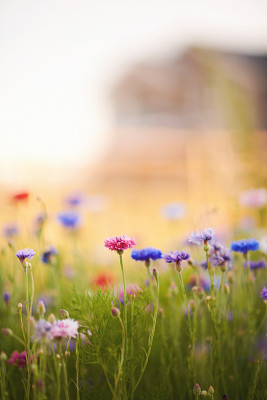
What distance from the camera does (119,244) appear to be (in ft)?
3.00

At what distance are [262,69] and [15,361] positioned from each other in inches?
498

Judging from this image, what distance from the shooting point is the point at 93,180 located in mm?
8812

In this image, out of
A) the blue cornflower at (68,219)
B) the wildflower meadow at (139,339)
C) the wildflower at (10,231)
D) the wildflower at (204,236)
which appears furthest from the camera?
the wildflower at (10,231)

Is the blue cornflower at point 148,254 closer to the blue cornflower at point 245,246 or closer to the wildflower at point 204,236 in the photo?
the wildflower at point 204,236

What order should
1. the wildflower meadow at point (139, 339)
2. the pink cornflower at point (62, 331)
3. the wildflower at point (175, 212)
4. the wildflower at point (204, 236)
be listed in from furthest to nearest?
the wildflower at point (175, 212)
the wildflower at point (204, 236)
the wildflower meadow at point (139, 339)
the pink cornflower at point (62, 331)

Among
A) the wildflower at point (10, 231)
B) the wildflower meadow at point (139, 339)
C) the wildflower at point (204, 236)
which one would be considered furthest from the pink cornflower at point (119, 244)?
the wildflower at point (10, 231)

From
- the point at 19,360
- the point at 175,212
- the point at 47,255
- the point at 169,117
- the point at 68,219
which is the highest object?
the point at 169,117

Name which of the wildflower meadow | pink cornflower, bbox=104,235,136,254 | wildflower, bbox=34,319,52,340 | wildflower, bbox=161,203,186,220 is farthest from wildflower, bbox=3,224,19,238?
wildflower, bbox=34,319,52,340

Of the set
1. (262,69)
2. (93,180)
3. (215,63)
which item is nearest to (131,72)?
(262,69)

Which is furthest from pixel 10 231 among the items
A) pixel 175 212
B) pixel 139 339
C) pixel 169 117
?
pixel 169 117

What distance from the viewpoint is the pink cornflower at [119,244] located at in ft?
2.99

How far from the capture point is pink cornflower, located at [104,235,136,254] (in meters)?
0.91

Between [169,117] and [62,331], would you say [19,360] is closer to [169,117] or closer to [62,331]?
[62,331]

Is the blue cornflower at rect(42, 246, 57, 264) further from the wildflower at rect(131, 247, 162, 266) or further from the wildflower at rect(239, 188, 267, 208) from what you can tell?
the wildflower at rect(239, 188, 267, 208)
